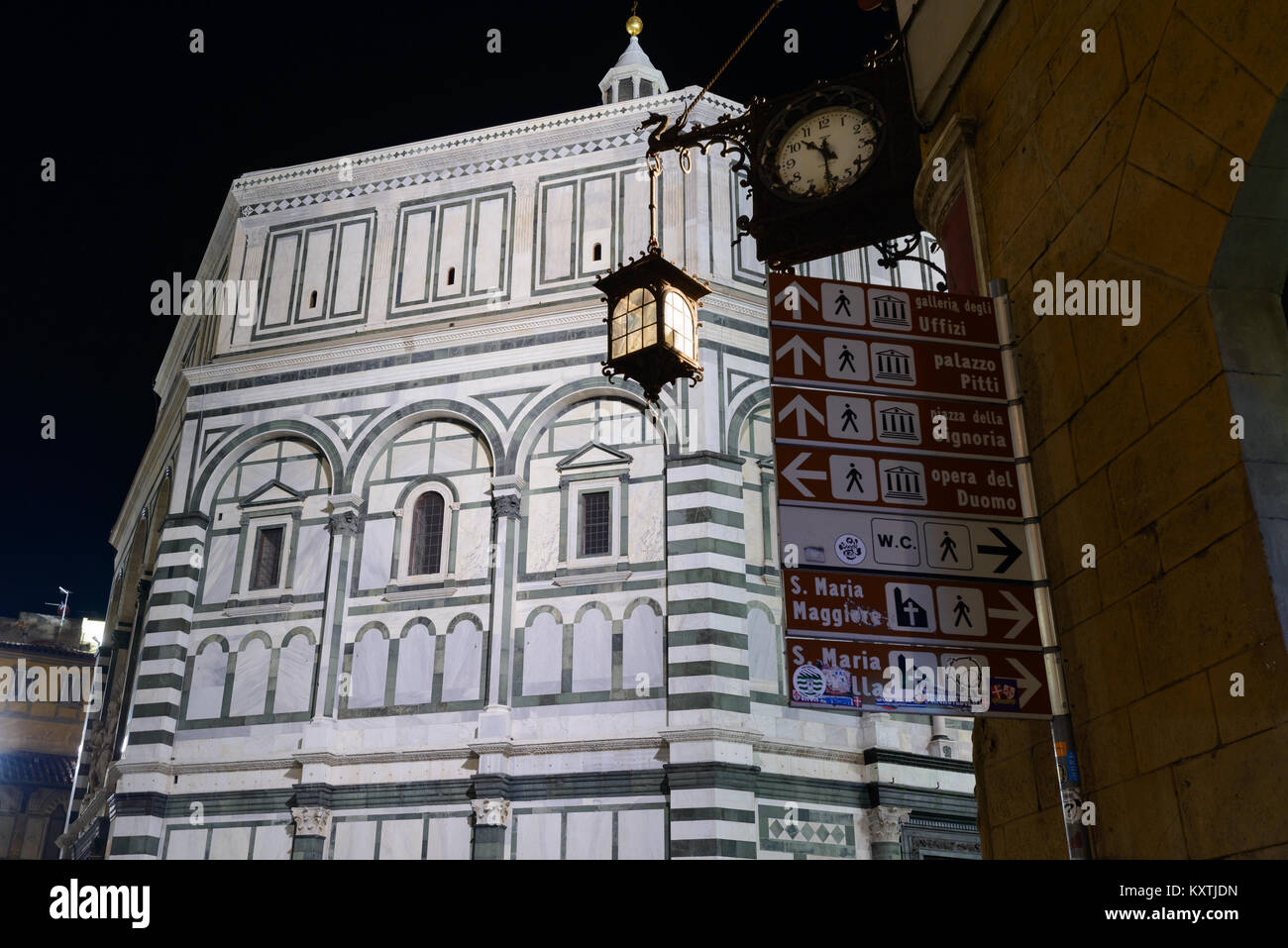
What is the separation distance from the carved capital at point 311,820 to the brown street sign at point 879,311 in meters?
13.0

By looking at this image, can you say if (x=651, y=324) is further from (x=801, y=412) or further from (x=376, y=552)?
(x=376, y=552)

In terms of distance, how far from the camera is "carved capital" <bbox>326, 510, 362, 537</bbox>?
17.9 m

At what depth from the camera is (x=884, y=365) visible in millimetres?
5184

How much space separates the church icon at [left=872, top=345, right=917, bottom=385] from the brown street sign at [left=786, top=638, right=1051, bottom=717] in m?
1.25

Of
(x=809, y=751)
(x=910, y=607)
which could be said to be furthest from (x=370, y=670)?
(x=910, y=607)

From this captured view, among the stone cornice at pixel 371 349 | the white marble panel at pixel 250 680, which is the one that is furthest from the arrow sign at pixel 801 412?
the white marble panel at pixel 250 680

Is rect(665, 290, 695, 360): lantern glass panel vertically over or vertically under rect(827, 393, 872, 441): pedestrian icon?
over

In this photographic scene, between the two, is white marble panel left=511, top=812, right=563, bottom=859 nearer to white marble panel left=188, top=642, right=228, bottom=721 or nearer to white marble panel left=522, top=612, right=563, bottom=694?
white marble panel left=522, top=612, right=563, bottom=694

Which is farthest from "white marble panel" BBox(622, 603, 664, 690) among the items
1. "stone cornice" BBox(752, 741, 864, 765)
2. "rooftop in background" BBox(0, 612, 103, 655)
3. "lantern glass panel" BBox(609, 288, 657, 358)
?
"rooftop in background" BBox(0, 612, 103, 655)

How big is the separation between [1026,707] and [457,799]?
40.8ft

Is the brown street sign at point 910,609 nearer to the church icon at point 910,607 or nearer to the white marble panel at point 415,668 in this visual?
the church icon at point 910,607

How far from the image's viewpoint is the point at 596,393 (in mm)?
17891

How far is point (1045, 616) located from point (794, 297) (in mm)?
1774

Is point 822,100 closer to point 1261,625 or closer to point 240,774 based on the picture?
point 1261,625
